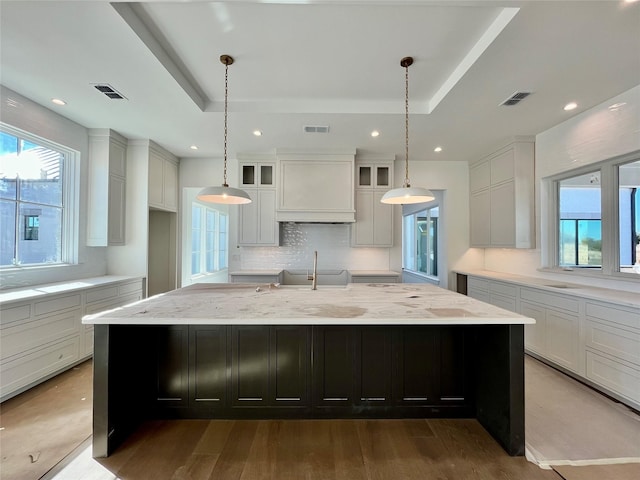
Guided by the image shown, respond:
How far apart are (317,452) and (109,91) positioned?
348cm

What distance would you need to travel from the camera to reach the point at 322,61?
7.64 ft

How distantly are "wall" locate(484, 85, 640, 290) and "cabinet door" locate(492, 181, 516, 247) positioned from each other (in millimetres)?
274

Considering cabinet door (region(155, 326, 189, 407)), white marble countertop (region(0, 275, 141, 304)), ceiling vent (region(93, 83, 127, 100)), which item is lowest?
cabinet door (region(155, 326, 189, 407))

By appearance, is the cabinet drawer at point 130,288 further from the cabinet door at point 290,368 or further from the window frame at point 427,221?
the window frame at point 427,221

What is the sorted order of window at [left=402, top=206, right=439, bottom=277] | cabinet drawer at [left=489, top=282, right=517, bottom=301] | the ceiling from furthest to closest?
1. window at [left=402, top=206, right=439, bottom=277]
2. cabinet drawer at [left=489, top=282, right=517, bottom=301]
3. the ceiling

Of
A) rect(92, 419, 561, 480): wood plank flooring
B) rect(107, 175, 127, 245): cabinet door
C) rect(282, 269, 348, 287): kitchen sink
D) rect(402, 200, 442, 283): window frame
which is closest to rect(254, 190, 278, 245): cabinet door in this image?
rect(282, 269, 348, 287): kitchen sink

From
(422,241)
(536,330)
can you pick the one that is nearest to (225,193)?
(536,330)

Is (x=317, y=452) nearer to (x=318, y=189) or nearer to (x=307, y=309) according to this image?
(x=307, y=309)

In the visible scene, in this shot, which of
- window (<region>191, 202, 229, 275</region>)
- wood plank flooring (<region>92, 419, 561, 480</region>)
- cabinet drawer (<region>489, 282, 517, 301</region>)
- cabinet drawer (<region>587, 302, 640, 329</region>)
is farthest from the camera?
window (<region>191, 202, 229, 275</region>)

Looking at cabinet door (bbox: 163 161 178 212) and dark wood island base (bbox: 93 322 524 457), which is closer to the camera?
dark wood island base (bbox: 93 322 524 457)

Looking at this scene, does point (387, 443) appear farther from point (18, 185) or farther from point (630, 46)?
point (18, 185)

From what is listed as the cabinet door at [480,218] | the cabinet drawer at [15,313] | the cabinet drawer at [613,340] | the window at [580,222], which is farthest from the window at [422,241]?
the cabinet drawer at [15,313]

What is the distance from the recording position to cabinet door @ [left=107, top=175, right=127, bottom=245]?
11.8 ft

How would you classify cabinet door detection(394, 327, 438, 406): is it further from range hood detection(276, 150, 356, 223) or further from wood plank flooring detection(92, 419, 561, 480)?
range hood detection(276, 150, 356, 223)
